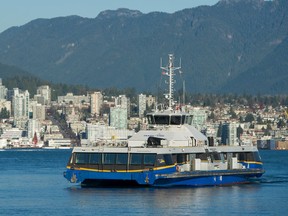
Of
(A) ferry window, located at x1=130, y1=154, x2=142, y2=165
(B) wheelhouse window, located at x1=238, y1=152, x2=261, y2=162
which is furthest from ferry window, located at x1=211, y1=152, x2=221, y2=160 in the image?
(A) ferry window, located at x1=130, y1=154, x2=142, y2=165

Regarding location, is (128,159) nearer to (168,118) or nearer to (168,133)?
Result: (168,133)

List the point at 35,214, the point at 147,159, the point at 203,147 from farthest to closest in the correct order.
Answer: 1. the point at 203,147
2. the point at 147,159
3. the point at 35,214

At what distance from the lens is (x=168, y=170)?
7312cm

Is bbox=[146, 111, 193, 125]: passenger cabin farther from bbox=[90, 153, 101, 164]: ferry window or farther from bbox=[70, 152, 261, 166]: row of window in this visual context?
bbox=[90, 153, 101, 164]: ferry window

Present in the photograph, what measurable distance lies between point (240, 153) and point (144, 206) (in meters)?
18.5

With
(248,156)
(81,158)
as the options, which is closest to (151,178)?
(81,158)

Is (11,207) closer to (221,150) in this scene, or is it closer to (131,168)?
(131,168)

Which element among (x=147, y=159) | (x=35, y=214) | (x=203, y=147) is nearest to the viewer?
(x=35, y=214)

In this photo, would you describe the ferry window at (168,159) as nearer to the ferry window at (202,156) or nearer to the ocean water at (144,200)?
the ocean water at (144,200)

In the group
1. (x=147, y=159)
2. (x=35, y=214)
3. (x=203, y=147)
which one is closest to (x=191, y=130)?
(x=203, y=147)

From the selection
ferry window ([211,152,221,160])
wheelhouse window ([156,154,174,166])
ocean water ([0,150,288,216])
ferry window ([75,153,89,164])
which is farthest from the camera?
ferry window ([211,152,221,160])

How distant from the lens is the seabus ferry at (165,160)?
72.6 metres

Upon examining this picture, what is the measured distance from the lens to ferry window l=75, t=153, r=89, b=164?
244 ft

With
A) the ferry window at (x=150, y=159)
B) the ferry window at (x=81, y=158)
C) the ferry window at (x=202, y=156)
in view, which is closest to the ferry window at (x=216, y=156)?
the ferry window at (x=202, y=156)
